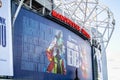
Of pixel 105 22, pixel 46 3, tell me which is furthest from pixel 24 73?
pixel 105 22

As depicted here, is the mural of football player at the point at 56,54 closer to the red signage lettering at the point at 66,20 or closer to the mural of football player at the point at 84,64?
the red signage lettering at the point at 66,20

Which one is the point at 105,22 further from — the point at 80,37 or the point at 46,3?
the point at 46,3

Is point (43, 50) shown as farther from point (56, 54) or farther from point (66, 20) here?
point (66, 20)

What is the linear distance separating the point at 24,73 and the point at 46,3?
10427 millimetres

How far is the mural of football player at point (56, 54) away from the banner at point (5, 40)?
774 centimetres

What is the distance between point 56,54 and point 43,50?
2.77m

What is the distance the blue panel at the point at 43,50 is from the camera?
995 inches

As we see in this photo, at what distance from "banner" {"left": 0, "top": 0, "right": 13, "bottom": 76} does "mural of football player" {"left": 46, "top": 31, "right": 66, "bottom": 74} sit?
774 centimetres

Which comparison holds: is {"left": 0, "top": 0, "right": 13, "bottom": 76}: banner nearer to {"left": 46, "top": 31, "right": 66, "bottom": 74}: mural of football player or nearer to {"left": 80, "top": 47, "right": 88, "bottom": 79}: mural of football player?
{"left": 46, "top": 31, "right": 66, "bottom": 74}: mural of football player

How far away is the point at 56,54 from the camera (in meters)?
31.4

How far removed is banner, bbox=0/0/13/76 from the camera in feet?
70.1

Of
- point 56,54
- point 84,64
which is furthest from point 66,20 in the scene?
point 84,64

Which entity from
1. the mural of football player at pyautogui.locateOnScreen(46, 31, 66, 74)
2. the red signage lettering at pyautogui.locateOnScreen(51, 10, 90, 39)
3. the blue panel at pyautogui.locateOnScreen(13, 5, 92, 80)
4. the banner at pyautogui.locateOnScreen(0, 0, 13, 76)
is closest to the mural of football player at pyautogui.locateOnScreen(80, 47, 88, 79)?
the blue panel at pyautogui.locateOnScreen(13, 5, 92, 80)

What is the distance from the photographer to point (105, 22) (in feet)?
151
